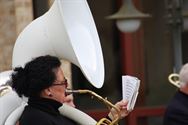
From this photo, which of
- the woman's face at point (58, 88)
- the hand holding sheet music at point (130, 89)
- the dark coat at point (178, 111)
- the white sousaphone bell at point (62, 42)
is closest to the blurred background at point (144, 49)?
the dark coat at point (178, 111)

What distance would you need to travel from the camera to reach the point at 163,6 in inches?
305

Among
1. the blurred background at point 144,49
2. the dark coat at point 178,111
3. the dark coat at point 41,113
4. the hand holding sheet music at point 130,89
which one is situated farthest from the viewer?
the blurred background at point 144,49

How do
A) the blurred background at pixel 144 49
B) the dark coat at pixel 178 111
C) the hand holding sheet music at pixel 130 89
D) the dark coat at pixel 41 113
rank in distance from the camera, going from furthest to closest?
the blurred background at pixel 144 49, the dark coat at pixel 178 111, the hand holding sheet music at pixel 130 89, the dark coat at pixel 41 113

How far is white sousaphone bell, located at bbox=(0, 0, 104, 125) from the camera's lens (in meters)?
3.83

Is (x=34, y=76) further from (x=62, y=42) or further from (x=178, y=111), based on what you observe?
(x=178, y=111)

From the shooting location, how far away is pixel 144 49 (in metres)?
7.75

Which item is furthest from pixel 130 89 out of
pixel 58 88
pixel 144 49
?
pixel 144 49

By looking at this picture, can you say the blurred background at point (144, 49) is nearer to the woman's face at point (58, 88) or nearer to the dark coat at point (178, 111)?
the dark coat at point (178, 111)

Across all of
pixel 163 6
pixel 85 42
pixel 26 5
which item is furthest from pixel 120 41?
pixel 85 42

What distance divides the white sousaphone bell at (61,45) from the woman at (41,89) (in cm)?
15

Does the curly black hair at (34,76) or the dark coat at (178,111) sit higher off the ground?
the curly black hair at (34,76)

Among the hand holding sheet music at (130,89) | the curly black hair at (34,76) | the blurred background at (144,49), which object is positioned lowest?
the blurred background at (144,49)

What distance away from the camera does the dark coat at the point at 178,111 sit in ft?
17.2

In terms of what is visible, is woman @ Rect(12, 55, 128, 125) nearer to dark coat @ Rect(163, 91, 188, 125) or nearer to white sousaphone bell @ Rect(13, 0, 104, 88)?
white sousaphone bell @ Rect(13, 0, 104, 88)
